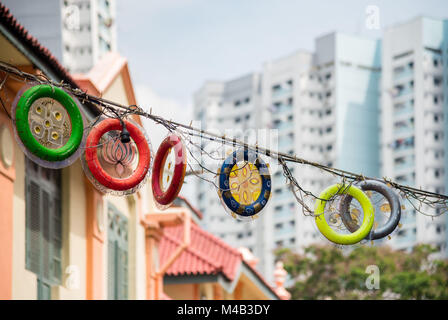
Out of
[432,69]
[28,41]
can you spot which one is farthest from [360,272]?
[432,69]

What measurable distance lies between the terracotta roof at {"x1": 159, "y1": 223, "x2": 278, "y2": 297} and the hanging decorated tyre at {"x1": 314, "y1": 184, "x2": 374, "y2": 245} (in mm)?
10907

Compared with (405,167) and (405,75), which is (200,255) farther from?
(405,75)

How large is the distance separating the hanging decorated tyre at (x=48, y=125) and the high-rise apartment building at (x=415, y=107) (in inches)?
3553

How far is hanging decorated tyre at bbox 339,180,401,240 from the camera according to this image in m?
12.4

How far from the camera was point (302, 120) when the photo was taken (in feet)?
370

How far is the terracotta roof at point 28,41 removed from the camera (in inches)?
523

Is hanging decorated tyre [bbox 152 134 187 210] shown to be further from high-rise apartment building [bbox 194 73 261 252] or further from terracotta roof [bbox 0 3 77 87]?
high-rise apartment building [bbox 194 73 261 252]

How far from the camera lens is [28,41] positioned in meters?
14.2

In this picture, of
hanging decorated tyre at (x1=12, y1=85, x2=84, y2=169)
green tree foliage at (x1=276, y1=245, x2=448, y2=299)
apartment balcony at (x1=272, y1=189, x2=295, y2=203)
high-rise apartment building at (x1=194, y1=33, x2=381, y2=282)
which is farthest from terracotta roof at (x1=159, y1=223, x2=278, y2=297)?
apartment balcony at (x1=272, y1=189, x2=295, y2=203)

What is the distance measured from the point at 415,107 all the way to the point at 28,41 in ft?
299

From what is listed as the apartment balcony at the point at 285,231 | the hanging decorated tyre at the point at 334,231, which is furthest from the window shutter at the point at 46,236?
the apartment balcony at the point at 285,231

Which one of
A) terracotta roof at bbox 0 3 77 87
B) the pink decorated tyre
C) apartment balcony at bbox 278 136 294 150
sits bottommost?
the pink decorated tyre
